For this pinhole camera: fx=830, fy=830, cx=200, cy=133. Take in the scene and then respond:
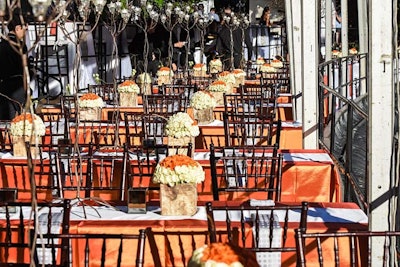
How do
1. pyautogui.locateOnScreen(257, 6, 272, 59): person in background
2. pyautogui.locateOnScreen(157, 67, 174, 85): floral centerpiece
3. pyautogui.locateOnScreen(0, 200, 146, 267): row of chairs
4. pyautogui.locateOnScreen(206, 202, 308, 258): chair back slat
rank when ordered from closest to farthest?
pyautogui.locateOnScreen(0, 200, 146, 267): row of chairs
pyautogui.locateOnScreen(206, 202, 308, 258): chair back slat
pyautogui.locateOnScreen(157, 67, 174, 85): floral centerpiece
pyautogui.locateOnScreen(257, 6, 272, 59): person in background

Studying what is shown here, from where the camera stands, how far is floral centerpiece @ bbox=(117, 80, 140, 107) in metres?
10.2

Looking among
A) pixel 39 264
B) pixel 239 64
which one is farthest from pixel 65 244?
pixel 239 64

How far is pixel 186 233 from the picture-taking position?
4.15m

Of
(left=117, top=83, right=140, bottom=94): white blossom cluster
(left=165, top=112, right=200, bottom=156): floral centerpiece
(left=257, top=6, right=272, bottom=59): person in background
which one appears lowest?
(left=165, top=112, right=200, bottom=156): floral centerpiece

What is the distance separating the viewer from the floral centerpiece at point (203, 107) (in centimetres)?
832

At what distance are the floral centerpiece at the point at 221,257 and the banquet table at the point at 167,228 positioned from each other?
5.45 feet

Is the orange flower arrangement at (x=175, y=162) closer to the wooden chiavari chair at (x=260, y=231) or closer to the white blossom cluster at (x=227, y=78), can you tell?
the wooden chiavari chair at (x=260, y=231)

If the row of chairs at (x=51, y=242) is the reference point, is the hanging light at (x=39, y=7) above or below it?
above

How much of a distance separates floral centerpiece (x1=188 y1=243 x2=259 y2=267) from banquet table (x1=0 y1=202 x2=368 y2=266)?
1661mm

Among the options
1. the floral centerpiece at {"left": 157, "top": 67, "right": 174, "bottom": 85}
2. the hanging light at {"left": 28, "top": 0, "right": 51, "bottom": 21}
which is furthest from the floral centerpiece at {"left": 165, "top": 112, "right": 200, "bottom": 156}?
the floral centerpiece at {"left": 157, "top": 67, "right": 174, "bottom": 85}

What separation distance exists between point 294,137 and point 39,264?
487 centimetres

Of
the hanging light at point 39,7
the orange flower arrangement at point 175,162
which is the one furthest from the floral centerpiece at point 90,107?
the hanging light at point 39,7

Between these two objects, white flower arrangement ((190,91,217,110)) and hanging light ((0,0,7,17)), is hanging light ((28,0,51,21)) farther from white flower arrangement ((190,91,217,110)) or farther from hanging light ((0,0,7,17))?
white flower arrangement ((190,91,217,110))

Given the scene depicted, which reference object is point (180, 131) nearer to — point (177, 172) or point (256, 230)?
point (177, 172)
